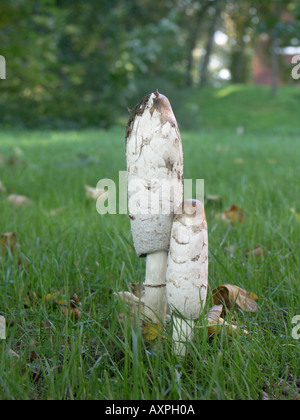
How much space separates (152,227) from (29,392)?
0.55m

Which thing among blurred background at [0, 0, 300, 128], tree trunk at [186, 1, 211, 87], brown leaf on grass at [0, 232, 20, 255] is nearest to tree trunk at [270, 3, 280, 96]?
blurred background at [0, 0, 300, 128]

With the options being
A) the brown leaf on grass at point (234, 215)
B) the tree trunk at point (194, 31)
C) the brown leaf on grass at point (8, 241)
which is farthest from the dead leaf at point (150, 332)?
the tree trunk at point (194, 31)

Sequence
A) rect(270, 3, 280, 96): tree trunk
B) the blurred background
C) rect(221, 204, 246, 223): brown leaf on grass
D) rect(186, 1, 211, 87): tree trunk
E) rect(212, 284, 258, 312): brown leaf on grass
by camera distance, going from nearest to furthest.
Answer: rect(212, 284, 258, 312): brown leaf on grass, rect(221, 204, 246, 223): brown leaf on grass, the blurred background, rect(270, 3, 280, 96): tree trunk, rect(186, 1, 211, 87): tree trunk

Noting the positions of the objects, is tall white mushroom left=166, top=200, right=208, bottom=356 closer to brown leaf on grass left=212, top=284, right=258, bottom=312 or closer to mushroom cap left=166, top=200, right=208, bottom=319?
mushroom cap left=166, top=200, right=208, bottom=319

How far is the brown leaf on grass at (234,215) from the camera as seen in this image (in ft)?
8.94

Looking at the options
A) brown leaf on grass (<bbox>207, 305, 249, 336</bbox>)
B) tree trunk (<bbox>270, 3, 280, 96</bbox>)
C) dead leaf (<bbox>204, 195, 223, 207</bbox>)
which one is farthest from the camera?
tree trunk (<bbox>270, 3, 280, 96</bbox>)

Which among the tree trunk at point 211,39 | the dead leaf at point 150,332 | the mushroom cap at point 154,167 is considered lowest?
the dead leaf at point 150,332

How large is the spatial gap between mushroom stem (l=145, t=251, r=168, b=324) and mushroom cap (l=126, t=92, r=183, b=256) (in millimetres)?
65

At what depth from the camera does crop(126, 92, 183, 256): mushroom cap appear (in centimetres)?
123

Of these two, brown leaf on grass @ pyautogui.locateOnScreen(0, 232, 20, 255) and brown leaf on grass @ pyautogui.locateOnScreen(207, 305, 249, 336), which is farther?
brown leaf on grass @ pyautogui.locateOnScreen(0, 232, 20, 255)

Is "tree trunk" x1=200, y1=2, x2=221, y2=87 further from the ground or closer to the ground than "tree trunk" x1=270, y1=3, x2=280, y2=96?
further from the ground

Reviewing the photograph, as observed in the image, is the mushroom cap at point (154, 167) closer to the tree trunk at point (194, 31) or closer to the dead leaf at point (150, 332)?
the dead leaf at point (150, 332)

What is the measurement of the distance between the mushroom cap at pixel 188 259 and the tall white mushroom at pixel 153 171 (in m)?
0.06
